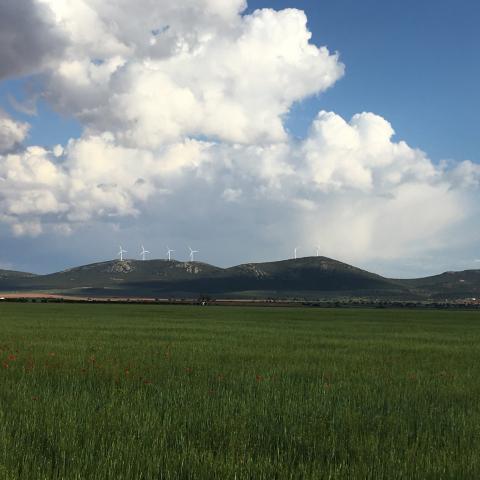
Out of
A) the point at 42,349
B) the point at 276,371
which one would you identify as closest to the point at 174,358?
the point at 276,371

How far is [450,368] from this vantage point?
88.7 feet

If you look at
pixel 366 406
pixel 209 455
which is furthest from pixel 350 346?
pixel 209 455

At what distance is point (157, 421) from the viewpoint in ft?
41.4

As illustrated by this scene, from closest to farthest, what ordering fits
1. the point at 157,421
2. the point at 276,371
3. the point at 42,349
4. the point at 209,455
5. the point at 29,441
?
the point at 209,455 < the point at 29,441 < the point at 157,421 < the point at 276,371 < the point at 42,349

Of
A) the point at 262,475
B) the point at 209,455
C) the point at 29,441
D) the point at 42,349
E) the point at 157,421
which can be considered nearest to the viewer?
the point at 262,475

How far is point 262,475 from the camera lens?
9.07 meters

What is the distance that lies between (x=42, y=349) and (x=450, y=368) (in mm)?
22497

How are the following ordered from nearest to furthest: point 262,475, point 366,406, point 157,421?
point 262,475, point 157,421, point 366,406

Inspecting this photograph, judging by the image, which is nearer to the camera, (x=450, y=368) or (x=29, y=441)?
(x=29, y=441)


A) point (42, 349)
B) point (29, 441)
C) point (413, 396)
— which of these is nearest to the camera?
point (29, 441)

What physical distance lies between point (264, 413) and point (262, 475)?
4.72 m

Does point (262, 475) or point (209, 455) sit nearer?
point (262, 475)

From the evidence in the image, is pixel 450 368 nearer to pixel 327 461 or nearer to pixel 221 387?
pixel 221 387

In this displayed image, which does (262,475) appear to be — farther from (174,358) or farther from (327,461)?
(174,358)
